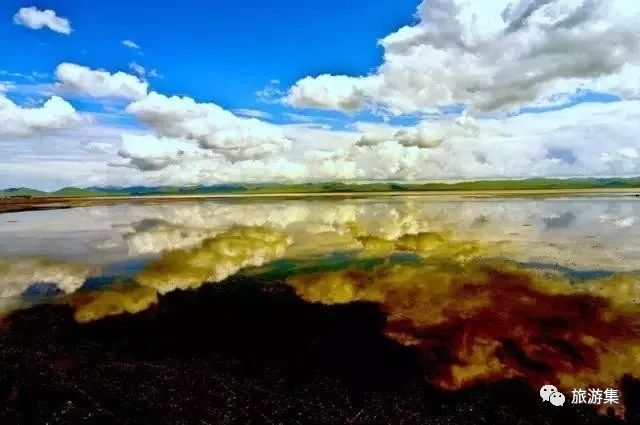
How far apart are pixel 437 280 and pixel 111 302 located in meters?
15.7

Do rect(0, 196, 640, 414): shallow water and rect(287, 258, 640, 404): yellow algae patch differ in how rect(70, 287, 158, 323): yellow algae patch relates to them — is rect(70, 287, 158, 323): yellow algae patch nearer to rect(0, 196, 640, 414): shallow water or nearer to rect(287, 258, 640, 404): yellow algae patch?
rect(0, 196, 640, 414): shallow water

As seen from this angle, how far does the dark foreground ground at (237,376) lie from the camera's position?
11812mm

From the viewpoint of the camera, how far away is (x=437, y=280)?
76.3 ft

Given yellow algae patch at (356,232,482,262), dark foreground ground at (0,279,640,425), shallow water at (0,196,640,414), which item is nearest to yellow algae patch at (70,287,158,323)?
shallow water at (0,196,640,414)

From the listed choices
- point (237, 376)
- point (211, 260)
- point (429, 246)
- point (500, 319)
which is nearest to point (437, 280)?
point (500, 319)

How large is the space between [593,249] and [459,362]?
21900mm

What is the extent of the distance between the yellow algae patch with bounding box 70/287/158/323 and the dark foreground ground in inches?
31.4

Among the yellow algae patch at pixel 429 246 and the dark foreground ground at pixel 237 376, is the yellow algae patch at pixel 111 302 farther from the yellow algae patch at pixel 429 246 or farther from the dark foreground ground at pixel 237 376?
the yellow algae patch at pixel 429 246

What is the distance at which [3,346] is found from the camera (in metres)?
16.2

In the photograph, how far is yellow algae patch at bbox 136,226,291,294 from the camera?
81.1 ft

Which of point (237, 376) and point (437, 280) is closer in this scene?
point (237, 376)

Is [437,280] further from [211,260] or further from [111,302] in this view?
[111,302]

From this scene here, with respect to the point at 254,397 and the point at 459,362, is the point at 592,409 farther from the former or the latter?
the point at 254,397

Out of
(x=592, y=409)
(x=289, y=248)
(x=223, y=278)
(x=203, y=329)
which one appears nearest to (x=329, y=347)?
(x=203, y=329)
